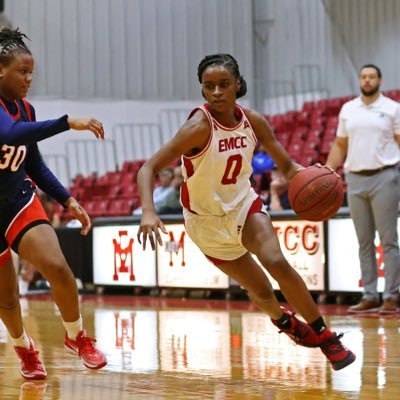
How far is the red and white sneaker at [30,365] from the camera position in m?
4.90

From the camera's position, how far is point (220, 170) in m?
5.04

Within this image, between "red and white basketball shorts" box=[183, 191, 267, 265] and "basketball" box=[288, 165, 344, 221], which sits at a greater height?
"basketball" box=[288, 165, 344, 221]

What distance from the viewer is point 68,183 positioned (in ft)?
68.0

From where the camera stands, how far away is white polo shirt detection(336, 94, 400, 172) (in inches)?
329

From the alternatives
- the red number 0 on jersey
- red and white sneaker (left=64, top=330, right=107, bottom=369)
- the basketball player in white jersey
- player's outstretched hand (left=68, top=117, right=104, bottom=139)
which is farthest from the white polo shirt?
player's outstretched hand (left=68, top=117, right=104, bottom=139)

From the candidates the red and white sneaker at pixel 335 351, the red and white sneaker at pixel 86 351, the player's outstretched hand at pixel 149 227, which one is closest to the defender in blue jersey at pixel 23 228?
the red and white sneaker at pixel 86 351

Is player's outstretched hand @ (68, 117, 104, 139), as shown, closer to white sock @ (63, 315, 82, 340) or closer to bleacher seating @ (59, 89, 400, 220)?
white sock @ (63, 315, 82, 340)

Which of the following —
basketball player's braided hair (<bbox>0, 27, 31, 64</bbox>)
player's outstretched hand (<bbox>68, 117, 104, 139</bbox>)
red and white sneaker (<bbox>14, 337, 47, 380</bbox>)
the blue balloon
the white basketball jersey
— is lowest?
red and white sneaker (<bbox>14, 337, 47, 380</bbox>)

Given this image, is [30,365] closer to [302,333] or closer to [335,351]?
[302,333]

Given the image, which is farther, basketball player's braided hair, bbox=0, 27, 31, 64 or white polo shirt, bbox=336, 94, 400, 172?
white polo shirt, bbox=336, 94, 400, 172

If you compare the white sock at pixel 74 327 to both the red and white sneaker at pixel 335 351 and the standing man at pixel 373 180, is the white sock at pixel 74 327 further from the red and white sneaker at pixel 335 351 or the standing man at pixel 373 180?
the standing man at pixel 373 180

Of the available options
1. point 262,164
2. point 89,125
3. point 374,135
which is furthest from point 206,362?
point 262,164

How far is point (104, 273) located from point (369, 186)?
4881 mm

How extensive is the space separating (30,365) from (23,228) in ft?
2.42
